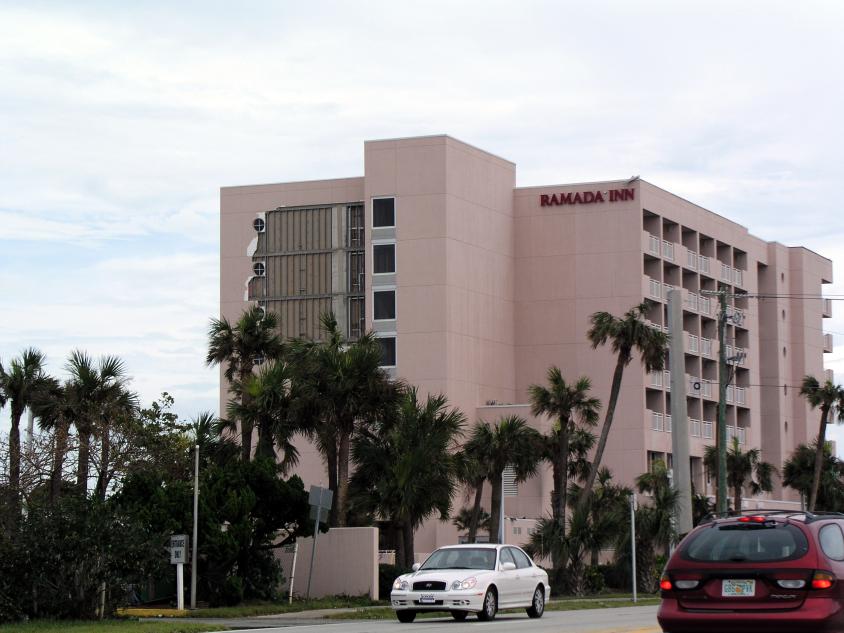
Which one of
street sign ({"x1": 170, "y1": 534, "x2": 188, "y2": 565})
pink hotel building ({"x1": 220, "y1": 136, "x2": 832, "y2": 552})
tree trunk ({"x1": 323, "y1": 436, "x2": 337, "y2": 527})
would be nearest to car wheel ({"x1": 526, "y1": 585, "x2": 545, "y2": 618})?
street sign ({"x1": 170, "y1": 534, "x2": 188, "y2": 565})

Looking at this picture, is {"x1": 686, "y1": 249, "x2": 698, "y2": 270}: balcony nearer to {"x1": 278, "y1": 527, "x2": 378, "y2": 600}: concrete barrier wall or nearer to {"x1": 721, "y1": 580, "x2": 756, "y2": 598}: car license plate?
{"x1": 278, "y1": 527, "x2": 378, "y2": 600}: concrete barrier wall

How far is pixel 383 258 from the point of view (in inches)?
3076

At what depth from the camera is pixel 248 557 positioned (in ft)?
120

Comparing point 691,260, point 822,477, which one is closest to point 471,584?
point 822,477

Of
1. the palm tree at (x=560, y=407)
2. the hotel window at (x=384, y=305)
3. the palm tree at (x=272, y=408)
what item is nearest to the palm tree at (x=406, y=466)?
the palm tree at (x=272, y=408)

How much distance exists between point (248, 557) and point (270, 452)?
916cm

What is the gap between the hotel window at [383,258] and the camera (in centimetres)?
7788

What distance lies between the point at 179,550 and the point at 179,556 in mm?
164

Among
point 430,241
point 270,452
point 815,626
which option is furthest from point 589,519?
point 815,626

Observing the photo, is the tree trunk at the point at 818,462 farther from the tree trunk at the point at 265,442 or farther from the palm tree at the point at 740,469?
the tree trunk at the point at 265,442

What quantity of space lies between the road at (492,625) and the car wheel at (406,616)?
0.43ft

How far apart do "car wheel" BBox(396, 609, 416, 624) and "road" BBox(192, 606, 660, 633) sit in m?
0.13

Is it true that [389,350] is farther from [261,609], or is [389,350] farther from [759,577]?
[759,577]

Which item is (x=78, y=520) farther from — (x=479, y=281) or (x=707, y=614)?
(x=479, y=281)
